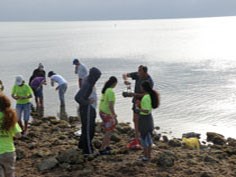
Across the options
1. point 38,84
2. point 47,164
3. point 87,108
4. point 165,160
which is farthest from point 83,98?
point 38,84

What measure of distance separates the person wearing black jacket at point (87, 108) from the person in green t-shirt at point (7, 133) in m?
2.36

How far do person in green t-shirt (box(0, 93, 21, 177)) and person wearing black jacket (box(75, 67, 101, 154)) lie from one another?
236 cm

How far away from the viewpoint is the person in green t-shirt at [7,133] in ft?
22.3

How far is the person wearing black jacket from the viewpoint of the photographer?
9234 mm

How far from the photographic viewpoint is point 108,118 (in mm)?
9773

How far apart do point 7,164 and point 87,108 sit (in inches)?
109

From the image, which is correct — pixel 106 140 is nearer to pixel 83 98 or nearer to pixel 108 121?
pixel 108 121

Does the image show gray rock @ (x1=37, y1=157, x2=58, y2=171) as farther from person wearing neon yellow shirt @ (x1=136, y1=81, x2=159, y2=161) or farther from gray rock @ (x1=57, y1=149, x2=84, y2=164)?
person wearing neon yellow shirt @ (x1=136, y1=81, x2=159, y2=161)

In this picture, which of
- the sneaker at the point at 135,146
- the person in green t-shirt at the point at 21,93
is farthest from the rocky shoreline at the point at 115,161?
the person in green t-shirt at the point at 21,93

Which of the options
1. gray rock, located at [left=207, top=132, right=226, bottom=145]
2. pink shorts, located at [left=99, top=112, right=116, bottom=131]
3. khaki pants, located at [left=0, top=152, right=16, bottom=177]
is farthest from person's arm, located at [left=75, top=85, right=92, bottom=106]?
gray rock, located at [left=207, top=132, right=226, bottom=145]

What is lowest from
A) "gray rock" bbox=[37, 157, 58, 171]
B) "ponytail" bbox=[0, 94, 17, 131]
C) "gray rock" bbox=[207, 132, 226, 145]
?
"gray rock" bbox=[207, 132, 226, 145]

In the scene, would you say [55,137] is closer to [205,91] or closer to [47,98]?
[47,98]

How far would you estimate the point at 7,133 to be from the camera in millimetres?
6957

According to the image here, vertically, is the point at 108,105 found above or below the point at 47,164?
above
